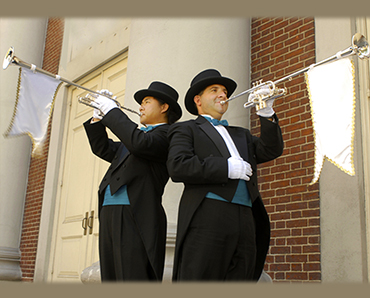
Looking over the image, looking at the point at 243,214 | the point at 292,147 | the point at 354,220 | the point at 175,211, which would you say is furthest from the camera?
the point at 292,147

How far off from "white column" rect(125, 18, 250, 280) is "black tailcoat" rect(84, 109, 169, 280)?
146 centimetres

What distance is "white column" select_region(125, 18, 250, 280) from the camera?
441cm

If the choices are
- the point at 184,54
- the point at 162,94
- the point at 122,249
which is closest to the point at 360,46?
the point at 162,94

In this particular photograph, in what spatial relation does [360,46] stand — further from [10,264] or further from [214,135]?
[10,264]

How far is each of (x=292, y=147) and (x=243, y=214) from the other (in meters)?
1.98

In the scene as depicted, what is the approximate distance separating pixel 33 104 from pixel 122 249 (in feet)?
4.43

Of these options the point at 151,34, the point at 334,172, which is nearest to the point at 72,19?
the point at 151,34

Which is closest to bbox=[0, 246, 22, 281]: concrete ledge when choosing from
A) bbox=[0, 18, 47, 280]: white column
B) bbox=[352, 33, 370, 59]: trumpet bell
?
bbox=[0, 18, 47, 280]: white column

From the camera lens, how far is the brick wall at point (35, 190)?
7.61m

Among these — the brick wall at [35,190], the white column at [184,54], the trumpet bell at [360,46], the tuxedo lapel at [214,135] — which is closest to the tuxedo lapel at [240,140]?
Answer: the tuxedo lapel at [214,135]

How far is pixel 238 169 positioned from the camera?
2510 millimetres

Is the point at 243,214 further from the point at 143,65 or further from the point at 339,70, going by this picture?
the point at 143,65

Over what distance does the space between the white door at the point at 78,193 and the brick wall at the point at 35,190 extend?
0.68 metres

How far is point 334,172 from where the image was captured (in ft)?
12.7
